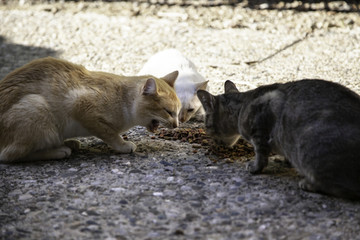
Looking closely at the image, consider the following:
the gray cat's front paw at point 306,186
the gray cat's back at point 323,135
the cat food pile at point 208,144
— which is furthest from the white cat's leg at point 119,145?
the gray cat's front paw at point 306,186

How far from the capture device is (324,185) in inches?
132

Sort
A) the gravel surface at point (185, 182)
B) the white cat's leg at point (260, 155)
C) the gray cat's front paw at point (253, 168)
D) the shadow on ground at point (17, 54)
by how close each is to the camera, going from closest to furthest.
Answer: the gravel surface at point (185, 182)
the white cat's leg at point (260, 155)
the gray cat's front paw at point (253, 168)
the shadow on ground at point (17, 54)

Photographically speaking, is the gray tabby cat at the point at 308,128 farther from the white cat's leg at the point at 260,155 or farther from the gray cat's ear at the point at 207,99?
the gray cat's ear at the point at 207,99

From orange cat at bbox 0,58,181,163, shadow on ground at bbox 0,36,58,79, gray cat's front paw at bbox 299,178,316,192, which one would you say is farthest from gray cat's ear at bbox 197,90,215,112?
shadow on ground at bbox 0,36,58,79

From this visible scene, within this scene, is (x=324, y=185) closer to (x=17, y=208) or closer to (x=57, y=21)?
(x=17, y=208)

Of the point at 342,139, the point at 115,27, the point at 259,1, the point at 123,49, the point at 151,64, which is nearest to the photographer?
the point at 342,139

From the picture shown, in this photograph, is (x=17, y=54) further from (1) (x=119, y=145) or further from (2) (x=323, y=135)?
(2) (x=323, y=135)

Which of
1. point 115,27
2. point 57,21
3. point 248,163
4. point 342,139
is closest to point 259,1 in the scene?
point 115,27

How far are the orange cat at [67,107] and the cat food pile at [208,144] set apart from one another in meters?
0.48

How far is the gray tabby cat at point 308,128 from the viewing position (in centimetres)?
323

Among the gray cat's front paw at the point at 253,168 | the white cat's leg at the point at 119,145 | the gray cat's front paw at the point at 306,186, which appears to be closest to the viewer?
the gray cat's front paw at the point at 306,186

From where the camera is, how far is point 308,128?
11.2 ft

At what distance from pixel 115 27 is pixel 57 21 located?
118 cm

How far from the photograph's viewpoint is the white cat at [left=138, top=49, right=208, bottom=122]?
563 centimetres
